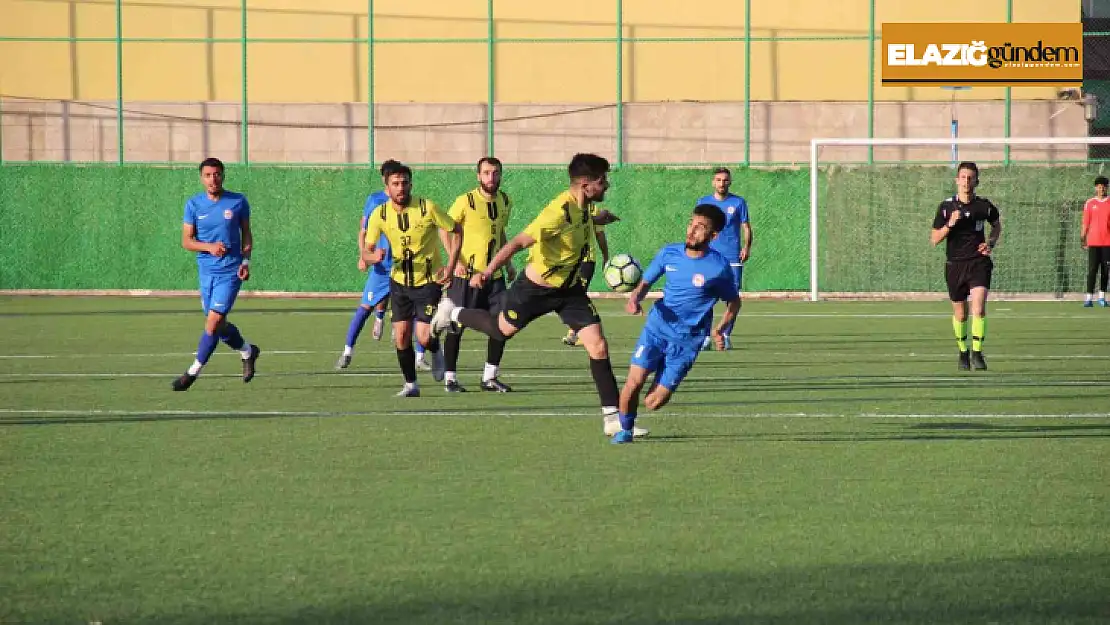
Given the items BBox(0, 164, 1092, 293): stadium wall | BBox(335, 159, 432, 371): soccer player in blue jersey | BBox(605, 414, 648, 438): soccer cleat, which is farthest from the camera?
BBox(0, 164, 1092, 293): stadium wall

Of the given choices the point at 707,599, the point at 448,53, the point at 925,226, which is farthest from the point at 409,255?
the point at 448,53

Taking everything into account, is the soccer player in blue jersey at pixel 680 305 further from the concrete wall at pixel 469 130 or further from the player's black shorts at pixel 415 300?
the concrete wall at pixel 469 130

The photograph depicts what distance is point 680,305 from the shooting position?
10.7 meters

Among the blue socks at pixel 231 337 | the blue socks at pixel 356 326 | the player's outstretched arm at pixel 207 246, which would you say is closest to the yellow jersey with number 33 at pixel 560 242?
the player's outstretched arm at pixel 207 246

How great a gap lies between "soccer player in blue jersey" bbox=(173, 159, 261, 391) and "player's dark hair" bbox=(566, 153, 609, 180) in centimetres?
440

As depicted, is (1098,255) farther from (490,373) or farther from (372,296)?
(490,373)

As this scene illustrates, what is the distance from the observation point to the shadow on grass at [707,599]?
6.16 m

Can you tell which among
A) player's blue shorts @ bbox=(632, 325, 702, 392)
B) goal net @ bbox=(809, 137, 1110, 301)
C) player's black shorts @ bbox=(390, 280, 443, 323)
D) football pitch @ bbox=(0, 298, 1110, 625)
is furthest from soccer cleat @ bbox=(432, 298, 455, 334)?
goal net @ bbox=(809, 137, 1110, 301)

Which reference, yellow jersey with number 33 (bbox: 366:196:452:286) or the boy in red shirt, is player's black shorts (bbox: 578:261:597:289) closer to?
yellow jersey with number 33 (bbox: 366:196:452:286)

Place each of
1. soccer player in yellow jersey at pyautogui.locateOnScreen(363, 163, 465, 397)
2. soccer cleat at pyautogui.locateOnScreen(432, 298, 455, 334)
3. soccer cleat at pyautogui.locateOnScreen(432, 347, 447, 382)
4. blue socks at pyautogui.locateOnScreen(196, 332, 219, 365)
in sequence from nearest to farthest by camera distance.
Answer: soccer cleat at pyautogui.locateOnScreen(432, 298, 455, 334) < soccer player in yellow jersey at pyautogui.locateOnScreen(363, 163, 465, 397) < blue socks at pyautogui.locateOnScreen(196, 332, 219, 365) < soccer cleat at pyautogui.locateOnScreen(432, 347, 447, 382)

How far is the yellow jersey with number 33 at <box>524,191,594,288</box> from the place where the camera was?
11.6 meters

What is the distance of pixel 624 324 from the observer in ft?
75.6

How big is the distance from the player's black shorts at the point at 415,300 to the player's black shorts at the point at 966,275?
17.3 ft

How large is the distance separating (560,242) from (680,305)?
126cm
